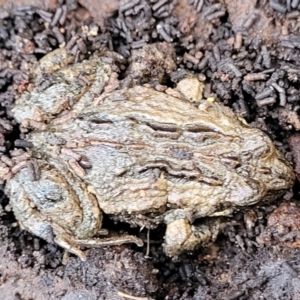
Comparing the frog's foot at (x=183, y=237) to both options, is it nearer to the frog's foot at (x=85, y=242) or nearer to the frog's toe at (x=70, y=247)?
the frog's foot at (x=85, y=242)

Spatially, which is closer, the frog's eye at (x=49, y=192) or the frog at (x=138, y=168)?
the frog at (x=138, y=168)

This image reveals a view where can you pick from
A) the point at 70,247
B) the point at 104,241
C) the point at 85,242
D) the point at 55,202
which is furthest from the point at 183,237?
the point at 55,202

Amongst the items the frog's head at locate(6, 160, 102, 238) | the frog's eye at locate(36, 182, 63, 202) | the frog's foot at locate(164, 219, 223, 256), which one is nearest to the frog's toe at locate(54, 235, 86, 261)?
the frog's head at locate(6, 160, 102, 238)

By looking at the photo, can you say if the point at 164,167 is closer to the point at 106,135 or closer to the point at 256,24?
the point at 106,135

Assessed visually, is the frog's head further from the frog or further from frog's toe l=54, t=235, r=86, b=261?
frog's toe l=54, t=235, r=86, b=261

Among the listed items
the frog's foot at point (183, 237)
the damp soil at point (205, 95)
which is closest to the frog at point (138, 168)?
the frog's foot at point (183, 237)

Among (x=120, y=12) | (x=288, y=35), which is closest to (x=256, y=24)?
(x=288, y=35)

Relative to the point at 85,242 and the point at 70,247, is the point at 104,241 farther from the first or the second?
the point at 70,247
